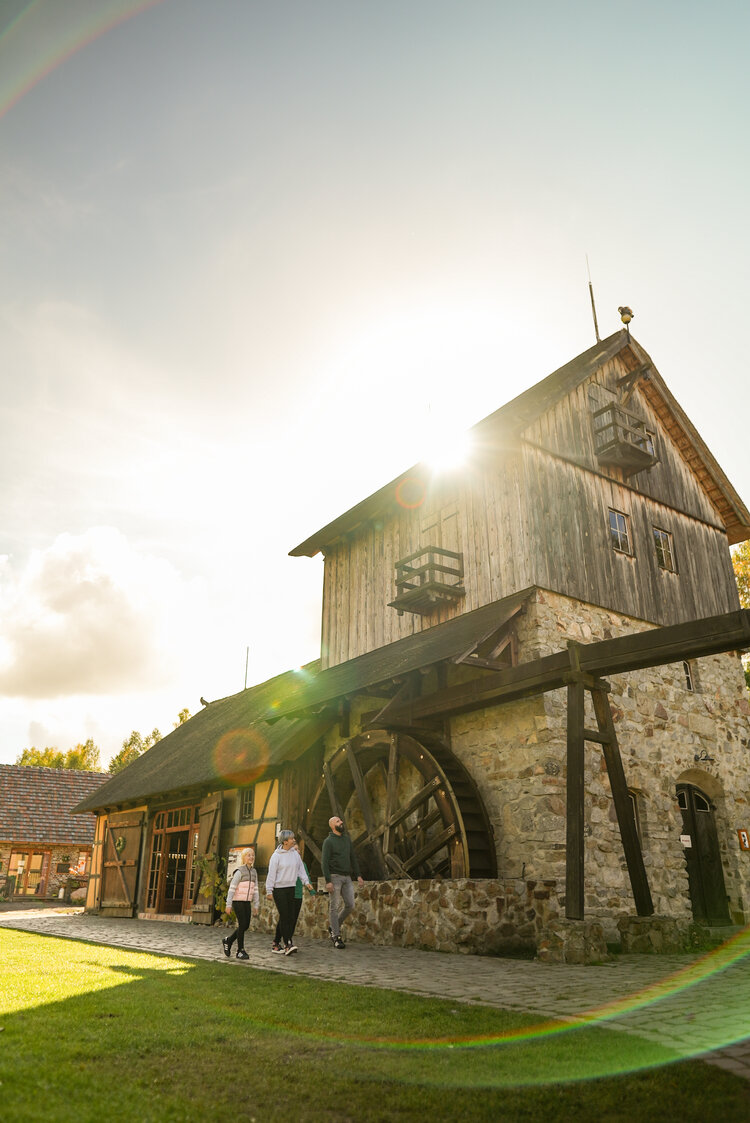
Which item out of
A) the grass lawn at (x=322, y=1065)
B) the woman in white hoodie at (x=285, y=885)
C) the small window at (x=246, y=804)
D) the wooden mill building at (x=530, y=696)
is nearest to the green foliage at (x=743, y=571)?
the wooden mill building at (x=530, y=696)

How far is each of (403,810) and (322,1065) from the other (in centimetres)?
859

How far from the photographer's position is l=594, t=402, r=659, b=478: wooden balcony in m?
14.3

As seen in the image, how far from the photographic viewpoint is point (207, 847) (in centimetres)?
1642

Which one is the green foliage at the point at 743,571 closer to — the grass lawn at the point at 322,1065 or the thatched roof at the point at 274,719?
the thatched roof at the point at 274,719

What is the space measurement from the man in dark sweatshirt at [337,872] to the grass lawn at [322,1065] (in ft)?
14.5

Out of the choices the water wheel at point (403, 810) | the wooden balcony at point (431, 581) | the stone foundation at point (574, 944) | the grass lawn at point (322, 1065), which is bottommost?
the grass lawn at point (322, 1065)

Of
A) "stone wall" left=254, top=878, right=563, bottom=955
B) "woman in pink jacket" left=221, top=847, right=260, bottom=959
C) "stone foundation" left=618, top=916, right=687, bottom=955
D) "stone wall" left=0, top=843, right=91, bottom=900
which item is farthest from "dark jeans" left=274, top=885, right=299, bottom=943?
"stone wall" left=0, top=843, right=91, bottom=900

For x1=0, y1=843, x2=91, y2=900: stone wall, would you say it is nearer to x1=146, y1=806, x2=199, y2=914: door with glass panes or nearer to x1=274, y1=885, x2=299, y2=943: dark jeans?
x1=146, y1=806, x2=199, y2=914: door with glass panes

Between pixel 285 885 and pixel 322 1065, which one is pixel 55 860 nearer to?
pixel 285 885

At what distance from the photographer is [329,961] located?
8.71 meters

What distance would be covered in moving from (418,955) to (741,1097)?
6.43 m

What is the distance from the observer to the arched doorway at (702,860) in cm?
1320

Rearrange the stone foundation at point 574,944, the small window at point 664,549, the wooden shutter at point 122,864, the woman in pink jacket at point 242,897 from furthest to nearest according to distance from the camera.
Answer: the wooden shutter at point 122,864
the small window at point 664,549
the woman in pink jacket at point 242,897
the stone foundation at point 574,944

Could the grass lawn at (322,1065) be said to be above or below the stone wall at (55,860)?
below
